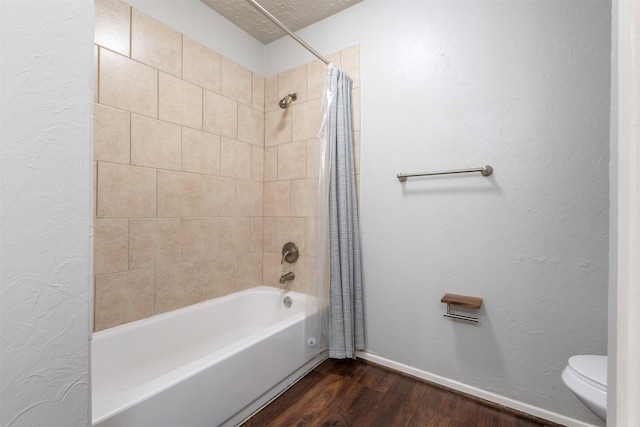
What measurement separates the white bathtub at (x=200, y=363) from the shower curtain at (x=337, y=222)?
0.64 ft

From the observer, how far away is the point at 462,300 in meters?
1.47

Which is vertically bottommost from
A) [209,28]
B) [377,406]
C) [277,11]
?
[377,406]

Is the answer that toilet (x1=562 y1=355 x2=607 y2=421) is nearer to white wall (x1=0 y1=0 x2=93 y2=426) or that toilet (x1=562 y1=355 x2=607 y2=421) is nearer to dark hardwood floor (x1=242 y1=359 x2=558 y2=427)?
dark hardwood floor (x1=242 y1=359 x2=558 y2=427)

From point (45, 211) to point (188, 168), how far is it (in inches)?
52.8

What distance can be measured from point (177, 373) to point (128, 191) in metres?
0.95

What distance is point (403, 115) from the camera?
67.1 inches

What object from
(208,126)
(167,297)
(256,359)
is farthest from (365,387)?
(208,126)

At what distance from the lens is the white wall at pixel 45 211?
18.2 inches

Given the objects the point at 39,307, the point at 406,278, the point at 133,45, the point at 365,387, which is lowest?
the point at 365,387

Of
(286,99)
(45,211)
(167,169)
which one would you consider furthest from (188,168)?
(45,211)

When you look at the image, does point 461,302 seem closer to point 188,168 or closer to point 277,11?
point 188,168

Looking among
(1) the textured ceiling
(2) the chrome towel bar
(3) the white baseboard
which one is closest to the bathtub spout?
(3) the white baseboard

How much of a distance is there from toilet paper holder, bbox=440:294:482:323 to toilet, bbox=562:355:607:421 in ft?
1.37

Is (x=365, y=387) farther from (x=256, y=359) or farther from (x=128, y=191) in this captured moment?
(x=128, y=191)
